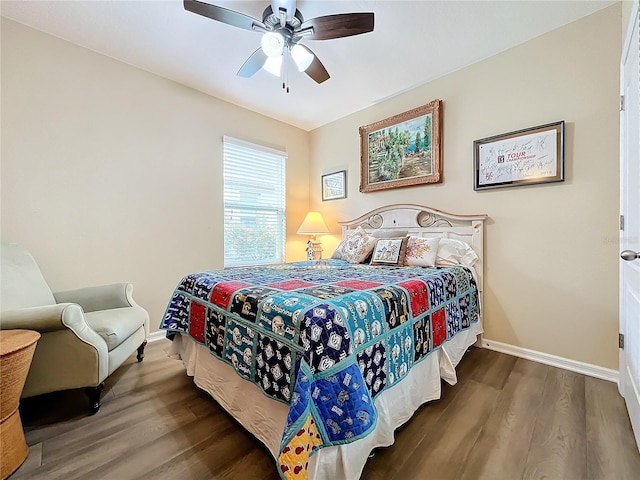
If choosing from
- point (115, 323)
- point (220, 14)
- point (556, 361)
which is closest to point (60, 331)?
point (115, 323)

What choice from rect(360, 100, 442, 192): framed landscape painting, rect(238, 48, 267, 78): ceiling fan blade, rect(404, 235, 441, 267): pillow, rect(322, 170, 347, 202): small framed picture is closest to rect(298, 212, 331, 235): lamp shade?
rect(322, 170, 347, 202): small framed picture

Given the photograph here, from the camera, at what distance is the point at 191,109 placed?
10.0 feet

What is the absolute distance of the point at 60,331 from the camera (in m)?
1.53

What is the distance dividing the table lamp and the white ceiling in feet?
5.17

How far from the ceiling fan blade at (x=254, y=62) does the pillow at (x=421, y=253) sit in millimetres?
1982

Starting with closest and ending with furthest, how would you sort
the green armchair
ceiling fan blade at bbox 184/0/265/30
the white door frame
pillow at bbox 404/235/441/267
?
the white door frame, the green armchair, ceiling fan blade at bbox 184/0/265/30, pillow at bbox 404/235/441/267

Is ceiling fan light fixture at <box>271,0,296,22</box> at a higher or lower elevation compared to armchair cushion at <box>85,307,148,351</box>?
higher

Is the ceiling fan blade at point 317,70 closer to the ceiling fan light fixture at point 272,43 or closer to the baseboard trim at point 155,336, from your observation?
the ceiling fan light fixture at point 272,43

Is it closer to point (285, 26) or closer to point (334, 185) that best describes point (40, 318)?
point (285, 26)

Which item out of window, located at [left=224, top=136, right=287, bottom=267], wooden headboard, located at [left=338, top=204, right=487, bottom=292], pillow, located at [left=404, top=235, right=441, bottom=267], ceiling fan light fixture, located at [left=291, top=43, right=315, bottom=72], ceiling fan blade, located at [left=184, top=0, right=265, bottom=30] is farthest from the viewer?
window, located at [left=224, top=136, right=287, bottom=267]

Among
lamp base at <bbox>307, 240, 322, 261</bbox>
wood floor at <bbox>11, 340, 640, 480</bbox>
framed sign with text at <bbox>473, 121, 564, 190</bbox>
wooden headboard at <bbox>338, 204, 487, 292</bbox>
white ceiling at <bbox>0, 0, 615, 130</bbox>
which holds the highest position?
white ceiling at <bbox>0, 0, 615, 130</bbox>

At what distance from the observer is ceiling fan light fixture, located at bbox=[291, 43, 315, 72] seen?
6.58 feet

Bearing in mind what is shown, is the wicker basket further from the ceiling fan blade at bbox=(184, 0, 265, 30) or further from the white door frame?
the white door frame

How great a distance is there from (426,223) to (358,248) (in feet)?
2.57
